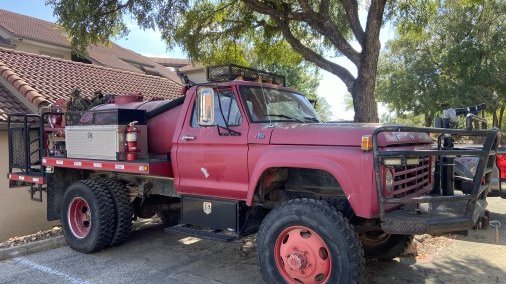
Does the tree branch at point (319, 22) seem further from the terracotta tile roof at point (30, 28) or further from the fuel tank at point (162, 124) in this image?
the terracotta tile roof at point (30, 28)

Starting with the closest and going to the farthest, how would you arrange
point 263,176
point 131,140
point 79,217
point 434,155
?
point 434,155, point 263,176, point 131,140, point 79,217

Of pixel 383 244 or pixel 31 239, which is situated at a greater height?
pixel 383 244

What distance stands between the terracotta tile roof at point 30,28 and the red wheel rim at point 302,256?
18604mm

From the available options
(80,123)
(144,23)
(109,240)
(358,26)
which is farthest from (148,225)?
(358,26)

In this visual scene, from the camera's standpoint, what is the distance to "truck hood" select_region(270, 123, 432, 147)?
164 inches

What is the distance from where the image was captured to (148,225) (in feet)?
26.0

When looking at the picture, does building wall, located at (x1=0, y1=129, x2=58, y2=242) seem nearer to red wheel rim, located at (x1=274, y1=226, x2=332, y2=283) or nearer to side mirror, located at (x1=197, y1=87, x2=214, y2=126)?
side mirror, located at (x1=197, y1=87, x2=214, y2=126)

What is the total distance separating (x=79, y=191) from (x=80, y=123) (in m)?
1.08

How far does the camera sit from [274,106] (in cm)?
541

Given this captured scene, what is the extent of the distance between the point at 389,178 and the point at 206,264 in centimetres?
271

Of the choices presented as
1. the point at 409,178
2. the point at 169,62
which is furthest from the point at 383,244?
the point at 169,62

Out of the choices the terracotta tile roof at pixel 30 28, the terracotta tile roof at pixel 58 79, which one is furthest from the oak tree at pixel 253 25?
the terracotta tile roof at pixel 30 28

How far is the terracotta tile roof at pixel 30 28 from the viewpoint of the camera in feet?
67.1

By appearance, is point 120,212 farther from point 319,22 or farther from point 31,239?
point 319,22
